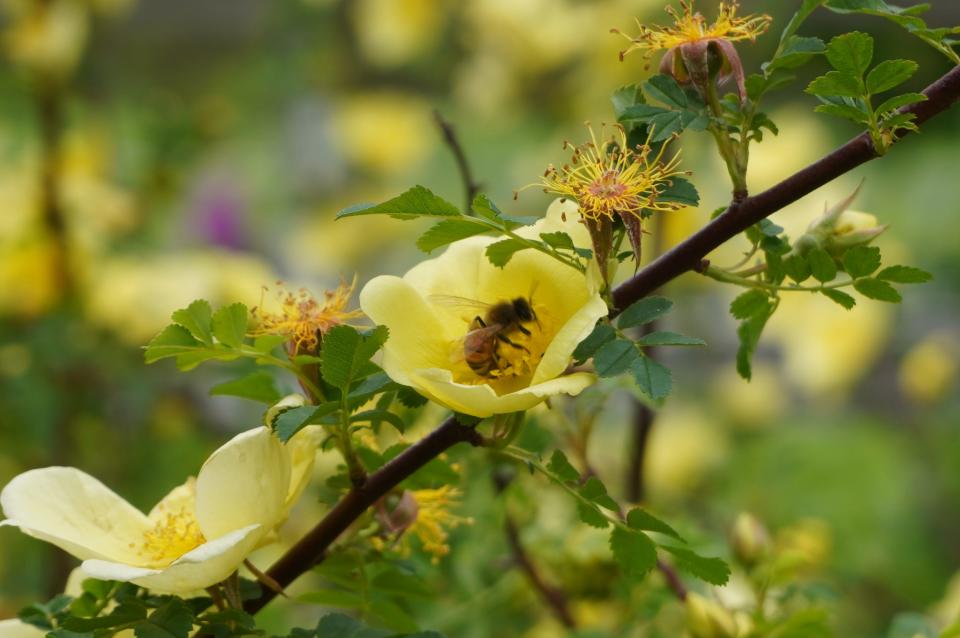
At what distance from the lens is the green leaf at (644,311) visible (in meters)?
0.37

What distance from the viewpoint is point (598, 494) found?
378 mm

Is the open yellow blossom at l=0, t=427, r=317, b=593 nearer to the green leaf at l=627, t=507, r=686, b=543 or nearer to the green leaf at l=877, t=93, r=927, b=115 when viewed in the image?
the green leaf at l=627, t=507, r=686, b=543

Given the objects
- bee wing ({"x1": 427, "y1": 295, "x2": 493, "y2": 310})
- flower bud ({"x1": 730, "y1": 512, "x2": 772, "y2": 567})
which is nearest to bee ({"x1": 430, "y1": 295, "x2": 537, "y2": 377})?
bee wing ({"x1": 427, "y1": 295, "x2": 493, "y2": 310})

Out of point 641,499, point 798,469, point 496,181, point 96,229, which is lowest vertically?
point 798,469

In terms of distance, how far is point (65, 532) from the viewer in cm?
39

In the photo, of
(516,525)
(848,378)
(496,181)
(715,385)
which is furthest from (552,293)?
(496,181)

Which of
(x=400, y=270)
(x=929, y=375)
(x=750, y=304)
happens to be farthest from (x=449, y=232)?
(x=400, y=270)

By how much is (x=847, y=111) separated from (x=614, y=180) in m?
0.08

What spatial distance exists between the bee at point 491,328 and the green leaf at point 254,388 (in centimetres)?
7

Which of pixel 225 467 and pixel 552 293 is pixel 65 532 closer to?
pixel 225 467

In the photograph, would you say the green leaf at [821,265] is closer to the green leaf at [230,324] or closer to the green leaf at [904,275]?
the green leaf at [904,275]

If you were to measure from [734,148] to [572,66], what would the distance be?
44.1 inches

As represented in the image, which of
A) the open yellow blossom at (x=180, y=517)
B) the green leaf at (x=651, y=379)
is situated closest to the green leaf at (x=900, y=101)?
the green leaf at (x=651, y=379)

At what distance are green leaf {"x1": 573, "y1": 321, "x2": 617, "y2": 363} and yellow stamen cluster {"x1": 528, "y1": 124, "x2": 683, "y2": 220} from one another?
3cm
